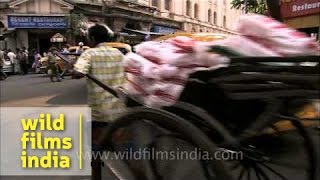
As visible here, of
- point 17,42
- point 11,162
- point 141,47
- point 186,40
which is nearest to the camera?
point 186,40

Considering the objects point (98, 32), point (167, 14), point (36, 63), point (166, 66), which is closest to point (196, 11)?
point (167, 14)

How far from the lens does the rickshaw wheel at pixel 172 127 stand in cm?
226

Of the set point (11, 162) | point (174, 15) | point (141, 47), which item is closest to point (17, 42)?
point (174, 15)

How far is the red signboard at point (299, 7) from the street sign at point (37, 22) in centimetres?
1689

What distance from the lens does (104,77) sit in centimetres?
388

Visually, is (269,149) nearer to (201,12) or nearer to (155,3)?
(155,3)

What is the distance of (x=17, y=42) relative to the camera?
29.1 meters

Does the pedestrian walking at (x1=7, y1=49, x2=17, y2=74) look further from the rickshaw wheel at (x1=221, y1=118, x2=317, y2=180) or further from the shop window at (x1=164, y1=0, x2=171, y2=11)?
the rickshaw wheel at (x1=221, y1=118, x2=317, y2=180)

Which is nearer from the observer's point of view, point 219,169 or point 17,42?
point 219,169

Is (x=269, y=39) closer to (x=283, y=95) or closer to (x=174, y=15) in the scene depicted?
(x=283, y=95)

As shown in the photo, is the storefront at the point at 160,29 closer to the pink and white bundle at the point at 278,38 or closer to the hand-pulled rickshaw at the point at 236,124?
the hand-pulled rickshaw at the point at 236,124

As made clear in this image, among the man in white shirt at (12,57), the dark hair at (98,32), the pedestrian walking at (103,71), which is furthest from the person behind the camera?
the man in white shirt at (12,57)

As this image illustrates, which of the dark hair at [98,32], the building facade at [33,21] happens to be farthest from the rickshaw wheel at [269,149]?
the building facade at [33,21]

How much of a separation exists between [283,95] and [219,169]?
0.46 metres
